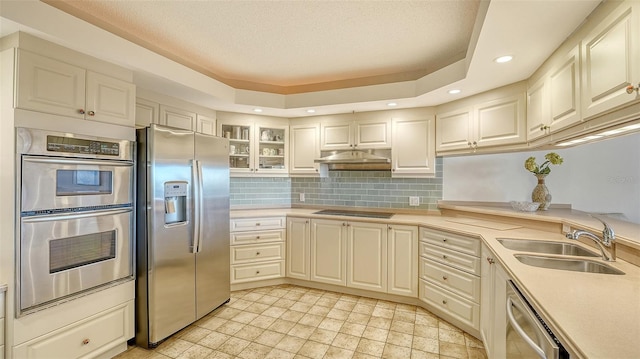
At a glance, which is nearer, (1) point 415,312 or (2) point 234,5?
(2) point 234,5

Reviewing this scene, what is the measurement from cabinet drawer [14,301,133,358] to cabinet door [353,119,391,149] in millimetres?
2820

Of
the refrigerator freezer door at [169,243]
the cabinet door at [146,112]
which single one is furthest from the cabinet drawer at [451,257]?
the cabinet door at [146,112]

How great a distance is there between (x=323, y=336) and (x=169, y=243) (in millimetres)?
1521

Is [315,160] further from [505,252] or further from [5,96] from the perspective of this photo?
[5,96]

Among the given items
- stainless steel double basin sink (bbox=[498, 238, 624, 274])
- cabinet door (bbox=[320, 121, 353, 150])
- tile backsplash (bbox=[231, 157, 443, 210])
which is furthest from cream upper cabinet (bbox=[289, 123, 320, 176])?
stainless steel double basin sink (bbox=[498, 238, 624, 274])

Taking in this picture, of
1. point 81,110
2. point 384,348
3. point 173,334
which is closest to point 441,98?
point 384,348

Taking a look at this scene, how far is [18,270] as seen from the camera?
5.34 feet

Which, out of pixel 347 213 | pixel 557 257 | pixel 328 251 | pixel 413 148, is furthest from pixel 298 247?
pixel 557 257

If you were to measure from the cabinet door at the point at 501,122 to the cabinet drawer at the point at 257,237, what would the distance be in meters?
2.44

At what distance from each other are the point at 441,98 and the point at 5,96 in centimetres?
342

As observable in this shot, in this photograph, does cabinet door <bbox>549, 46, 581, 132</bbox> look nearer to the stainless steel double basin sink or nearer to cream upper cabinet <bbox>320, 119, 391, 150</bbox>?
the stainless steel double basin sink

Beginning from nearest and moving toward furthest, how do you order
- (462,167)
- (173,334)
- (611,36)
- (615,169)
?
(611,36)
(615,169)
(173,334)
(462,167)

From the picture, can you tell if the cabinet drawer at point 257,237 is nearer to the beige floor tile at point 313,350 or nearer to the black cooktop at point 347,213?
the black cooktop at point 347,213

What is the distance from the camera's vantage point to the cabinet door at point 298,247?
11.4 ft
